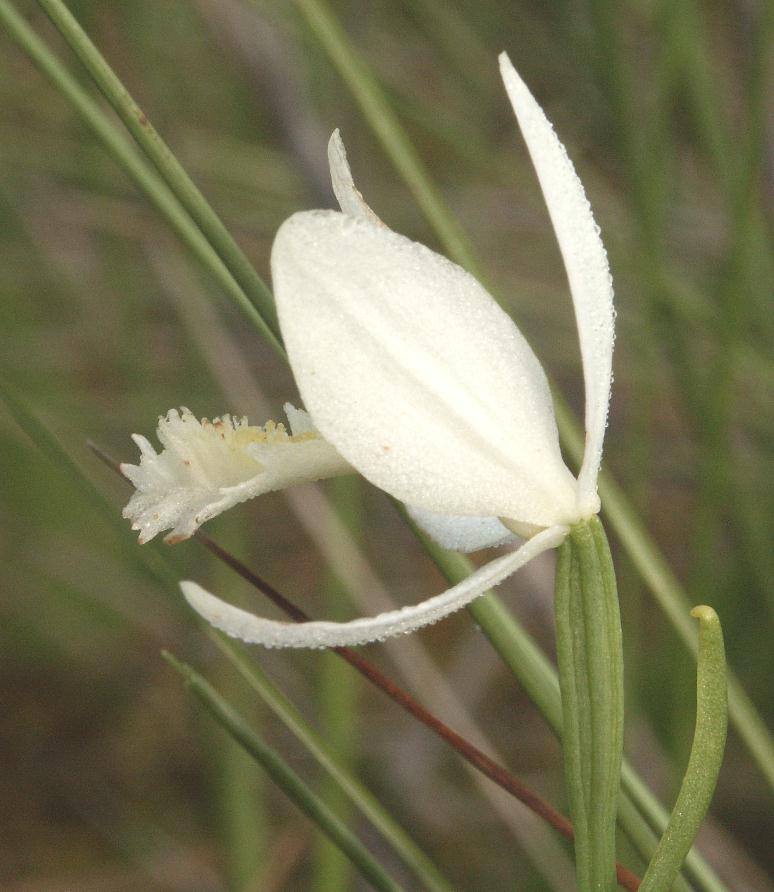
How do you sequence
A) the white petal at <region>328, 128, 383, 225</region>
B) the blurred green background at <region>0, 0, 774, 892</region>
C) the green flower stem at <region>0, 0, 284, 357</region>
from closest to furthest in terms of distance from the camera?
the white petal at <region>328, 128, 383, 225</region>
the green flower stem at <region>0, 0, 284, 357</region>
the blurred green background at <region>0, 0, 774, 892</region>

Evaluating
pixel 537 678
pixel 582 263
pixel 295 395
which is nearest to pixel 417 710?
pixel 537 678

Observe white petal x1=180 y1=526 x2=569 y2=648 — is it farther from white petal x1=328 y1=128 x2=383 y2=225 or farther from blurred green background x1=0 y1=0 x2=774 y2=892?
blurred green background x1=0 y1=0 x2=774 y2=892

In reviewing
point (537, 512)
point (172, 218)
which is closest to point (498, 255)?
point (172, 218)

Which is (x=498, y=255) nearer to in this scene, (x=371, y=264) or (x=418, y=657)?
(x=418, y=657)

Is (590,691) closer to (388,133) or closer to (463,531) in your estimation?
(463,531)

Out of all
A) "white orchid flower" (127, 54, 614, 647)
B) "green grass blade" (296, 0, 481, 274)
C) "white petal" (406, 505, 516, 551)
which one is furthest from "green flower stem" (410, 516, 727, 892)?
"green grass blade" (296, 0, 481, 274)

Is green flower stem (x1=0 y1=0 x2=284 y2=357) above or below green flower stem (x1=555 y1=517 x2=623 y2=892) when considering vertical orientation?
above
